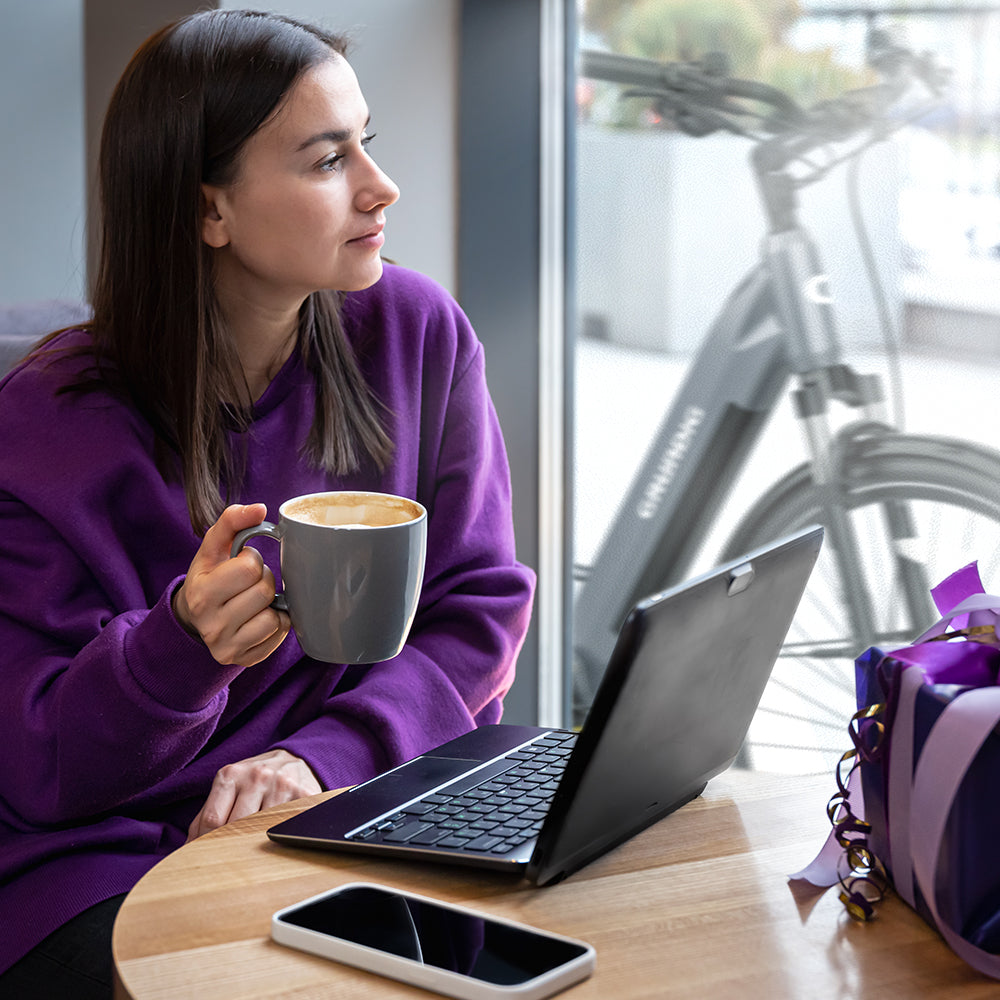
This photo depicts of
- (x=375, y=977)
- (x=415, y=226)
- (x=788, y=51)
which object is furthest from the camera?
(x=415, y=226)

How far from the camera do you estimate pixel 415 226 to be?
81.7 inches

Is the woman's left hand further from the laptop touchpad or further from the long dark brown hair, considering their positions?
the long dark brown hair

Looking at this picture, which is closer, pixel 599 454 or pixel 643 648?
pixel 643 648

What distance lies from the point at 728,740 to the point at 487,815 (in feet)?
0.63

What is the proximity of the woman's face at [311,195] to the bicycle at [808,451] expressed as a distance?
844 millimetres

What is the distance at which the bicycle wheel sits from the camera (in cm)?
189

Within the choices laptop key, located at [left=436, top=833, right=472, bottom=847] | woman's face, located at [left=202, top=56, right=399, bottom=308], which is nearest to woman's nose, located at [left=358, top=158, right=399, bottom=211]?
woman's face, located at [left=202, top=56, right=399, bottom=308]

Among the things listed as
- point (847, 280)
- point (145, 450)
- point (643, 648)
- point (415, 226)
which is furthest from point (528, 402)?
point (643, 648)

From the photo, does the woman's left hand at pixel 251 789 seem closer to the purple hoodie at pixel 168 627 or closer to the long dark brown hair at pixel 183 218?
the purple hoodie at pixel 168 627

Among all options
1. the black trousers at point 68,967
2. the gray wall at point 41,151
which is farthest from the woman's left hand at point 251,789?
the gray wall at point 41,151

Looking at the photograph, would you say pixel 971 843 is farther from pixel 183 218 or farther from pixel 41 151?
pixel 41 151

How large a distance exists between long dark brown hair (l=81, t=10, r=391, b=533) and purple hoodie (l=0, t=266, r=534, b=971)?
31 millimetres

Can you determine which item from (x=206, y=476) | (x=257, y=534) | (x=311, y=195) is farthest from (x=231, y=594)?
(x=311, y=195)

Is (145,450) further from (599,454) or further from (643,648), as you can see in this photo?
(599,454)
